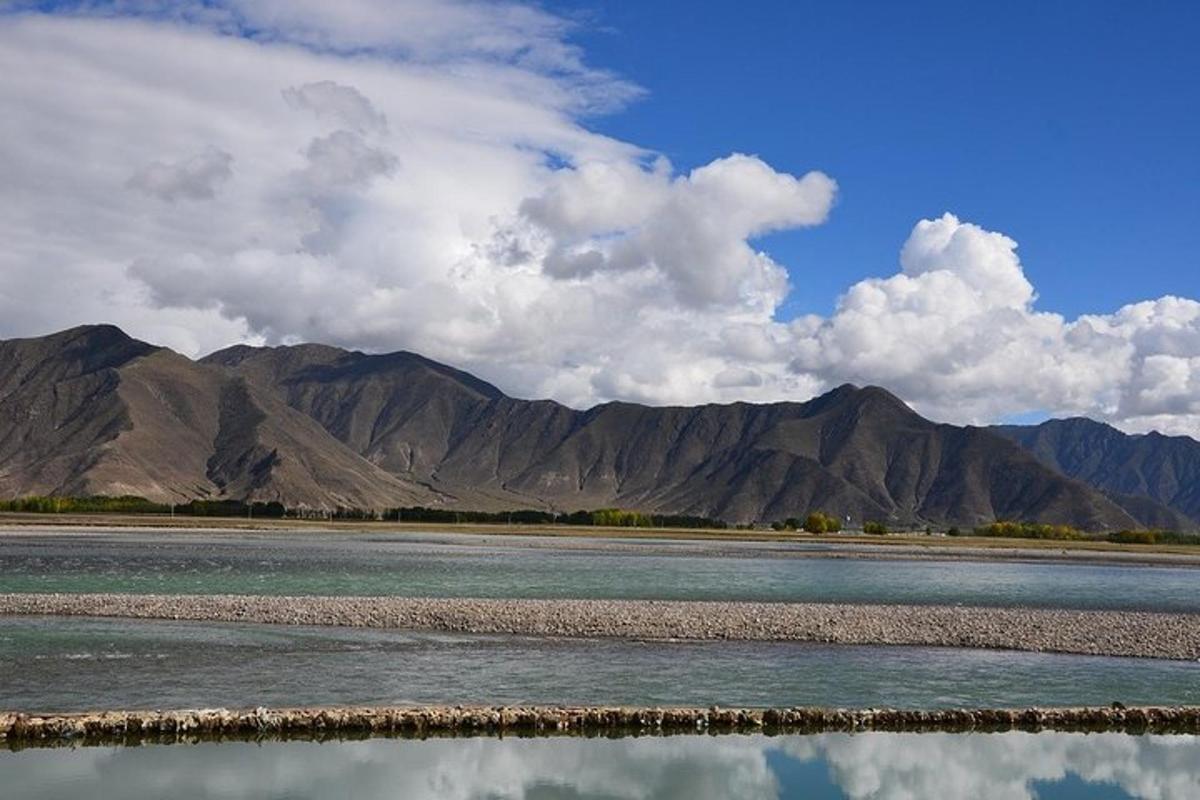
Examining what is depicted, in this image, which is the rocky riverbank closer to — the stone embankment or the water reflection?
the stone embankment

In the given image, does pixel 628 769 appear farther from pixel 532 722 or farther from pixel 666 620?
pixel 666 620

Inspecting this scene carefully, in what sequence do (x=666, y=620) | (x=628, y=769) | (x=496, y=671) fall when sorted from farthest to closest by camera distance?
(x=666, y=620)
(x=496, y=671)
(x=628, y=769)

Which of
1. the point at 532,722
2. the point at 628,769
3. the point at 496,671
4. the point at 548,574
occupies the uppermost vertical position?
the point at 496,671

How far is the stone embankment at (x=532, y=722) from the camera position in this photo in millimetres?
30094

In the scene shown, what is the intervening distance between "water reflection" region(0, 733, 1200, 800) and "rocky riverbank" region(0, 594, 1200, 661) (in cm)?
1831

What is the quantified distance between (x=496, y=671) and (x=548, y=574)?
52.3m

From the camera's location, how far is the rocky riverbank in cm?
5134

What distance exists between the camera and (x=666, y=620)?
2137 inches

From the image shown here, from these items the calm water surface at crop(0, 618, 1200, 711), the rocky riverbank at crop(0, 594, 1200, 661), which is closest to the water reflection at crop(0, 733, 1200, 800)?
the calm water surface at crop(0, 618, 1200, 711)

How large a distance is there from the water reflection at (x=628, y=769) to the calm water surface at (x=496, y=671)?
3819 mm

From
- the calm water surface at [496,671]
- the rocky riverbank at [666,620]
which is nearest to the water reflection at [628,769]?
the calm water surface at [496,671]

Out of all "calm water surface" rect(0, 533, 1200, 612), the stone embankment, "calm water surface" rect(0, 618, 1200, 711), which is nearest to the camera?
the stone embankment

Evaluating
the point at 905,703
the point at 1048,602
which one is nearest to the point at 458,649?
the point at 905,703

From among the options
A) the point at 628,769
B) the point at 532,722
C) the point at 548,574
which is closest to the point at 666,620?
the point at 532,722
